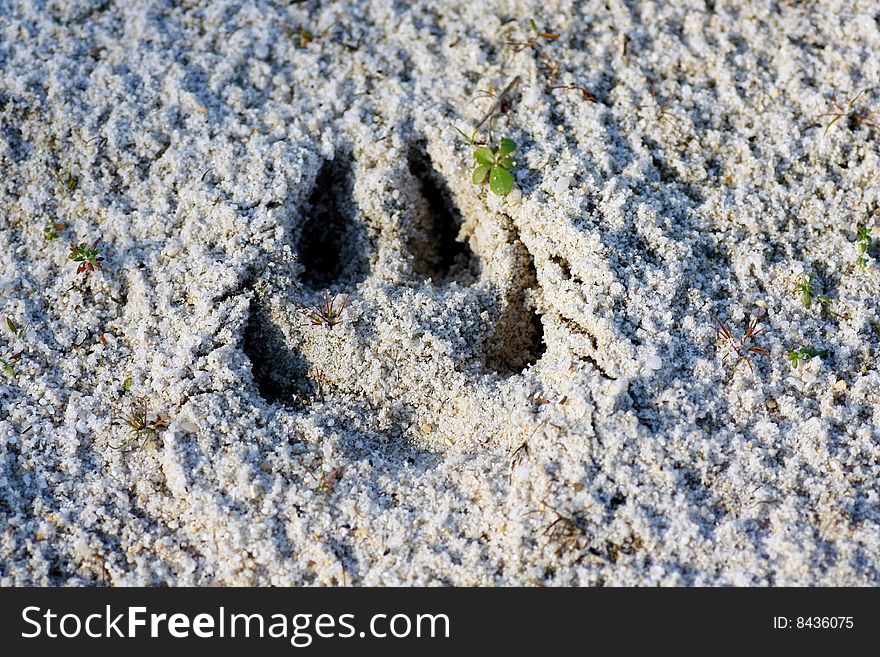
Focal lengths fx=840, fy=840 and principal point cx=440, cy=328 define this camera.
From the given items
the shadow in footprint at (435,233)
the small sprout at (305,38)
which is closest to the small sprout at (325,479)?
the shadow in footprint at (435,233)

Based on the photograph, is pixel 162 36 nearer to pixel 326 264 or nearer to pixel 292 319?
pixel 326 264

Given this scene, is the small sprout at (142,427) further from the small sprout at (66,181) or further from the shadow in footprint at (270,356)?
the small sprout at (66,181)

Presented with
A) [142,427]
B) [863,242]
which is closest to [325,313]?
[142,427]

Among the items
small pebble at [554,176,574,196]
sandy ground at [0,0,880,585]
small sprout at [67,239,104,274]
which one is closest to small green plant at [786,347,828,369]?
sandy ground at [0,0,880,585]

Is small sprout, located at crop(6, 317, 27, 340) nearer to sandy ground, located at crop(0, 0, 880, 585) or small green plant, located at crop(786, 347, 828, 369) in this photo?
sandy ground, located at crop(0, 0, 880, 585)

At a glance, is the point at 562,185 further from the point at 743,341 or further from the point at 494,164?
the point at 743,341
